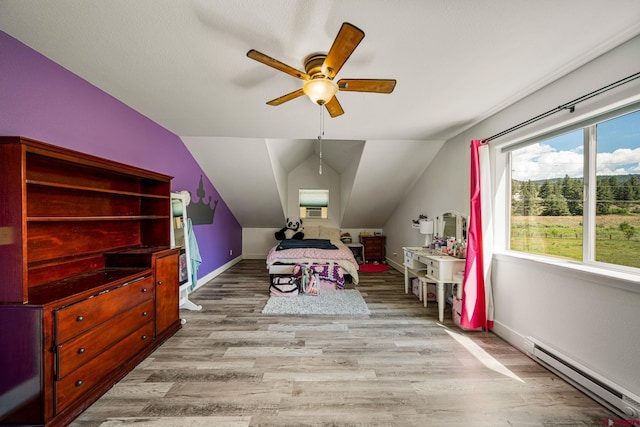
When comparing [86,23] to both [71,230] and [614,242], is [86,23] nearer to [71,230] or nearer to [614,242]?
[71,230]

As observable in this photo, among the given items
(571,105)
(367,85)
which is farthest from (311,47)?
(571,105)

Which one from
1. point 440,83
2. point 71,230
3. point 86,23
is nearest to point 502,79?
point 440,83

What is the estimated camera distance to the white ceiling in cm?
132

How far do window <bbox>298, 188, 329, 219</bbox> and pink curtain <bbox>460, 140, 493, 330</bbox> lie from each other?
424 cm

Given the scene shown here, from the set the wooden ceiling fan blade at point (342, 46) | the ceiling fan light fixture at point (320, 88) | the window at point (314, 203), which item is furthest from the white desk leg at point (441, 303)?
the window at point (314, 203)

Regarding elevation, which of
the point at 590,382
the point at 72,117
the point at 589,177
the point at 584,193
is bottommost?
the point at 590,382

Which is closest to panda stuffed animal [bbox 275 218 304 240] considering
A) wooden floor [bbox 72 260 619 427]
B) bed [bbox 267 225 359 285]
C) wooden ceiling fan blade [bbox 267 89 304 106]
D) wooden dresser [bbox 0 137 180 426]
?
bed [bbox 267 225 359 285]

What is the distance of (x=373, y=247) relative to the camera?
5984 mm

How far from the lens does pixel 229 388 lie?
1.79 metres

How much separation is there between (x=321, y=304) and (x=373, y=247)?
9.73 feet

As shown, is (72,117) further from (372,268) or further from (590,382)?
(372,268)

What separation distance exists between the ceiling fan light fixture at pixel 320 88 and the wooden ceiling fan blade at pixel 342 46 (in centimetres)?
5

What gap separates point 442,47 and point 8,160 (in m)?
2.75

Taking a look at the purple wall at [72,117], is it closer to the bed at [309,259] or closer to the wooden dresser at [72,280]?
the wooden dresser at [72,280]
